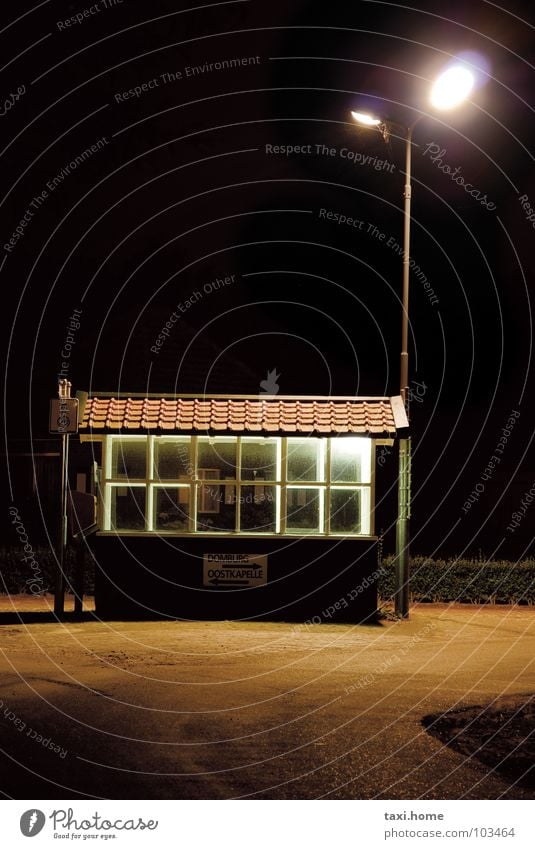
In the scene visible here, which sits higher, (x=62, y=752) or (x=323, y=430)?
(x=323, y=430)

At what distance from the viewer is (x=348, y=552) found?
42.3 ft

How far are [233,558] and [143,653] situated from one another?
282cm

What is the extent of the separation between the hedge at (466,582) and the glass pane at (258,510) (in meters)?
2.88

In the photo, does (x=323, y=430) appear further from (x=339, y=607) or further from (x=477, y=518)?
(x=477, y=518)

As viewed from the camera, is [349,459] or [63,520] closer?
[63,520]

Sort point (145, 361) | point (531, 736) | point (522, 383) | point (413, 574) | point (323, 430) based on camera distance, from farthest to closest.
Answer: point (522, 383) → point (145, 361) → point (413, 574) → point (323, 430) → point (531, 736)

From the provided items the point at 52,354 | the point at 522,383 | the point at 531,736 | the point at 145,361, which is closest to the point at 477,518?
the point at 522,383

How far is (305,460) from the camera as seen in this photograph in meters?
13.5

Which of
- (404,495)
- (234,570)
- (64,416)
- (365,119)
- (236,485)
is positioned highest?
(365,119)
